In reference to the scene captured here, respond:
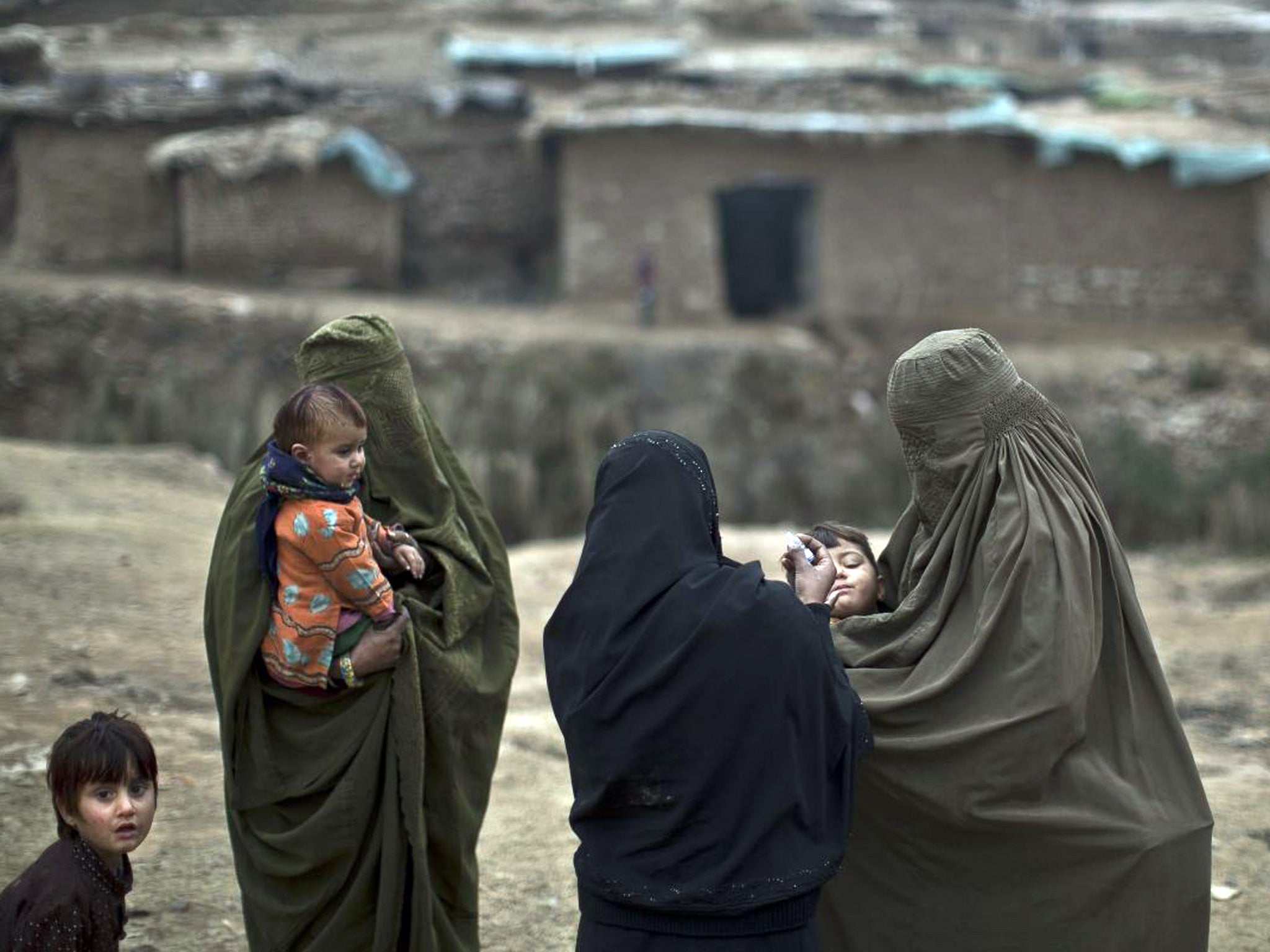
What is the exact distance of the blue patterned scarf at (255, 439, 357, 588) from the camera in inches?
128

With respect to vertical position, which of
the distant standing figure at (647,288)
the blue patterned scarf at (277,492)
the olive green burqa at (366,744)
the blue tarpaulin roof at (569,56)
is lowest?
the olive green burqa at (366,744)

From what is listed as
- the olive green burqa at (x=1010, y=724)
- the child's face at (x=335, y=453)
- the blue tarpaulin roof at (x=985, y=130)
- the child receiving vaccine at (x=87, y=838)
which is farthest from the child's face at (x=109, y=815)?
the blue tarpaulin roof at (x=985, y=130)

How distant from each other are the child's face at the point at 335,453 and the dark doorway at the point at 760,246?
1354 centimetres

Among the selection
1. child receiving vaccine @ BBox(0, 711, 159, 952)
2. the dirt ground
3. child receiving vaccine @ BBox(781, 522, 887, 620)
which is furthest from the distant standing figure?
child receiving vaccine @ BBox(0, 711, 159, 952)

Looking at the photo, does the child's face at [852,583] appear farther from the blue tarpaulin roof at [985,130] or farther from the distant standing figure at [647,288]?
the blue tarpaulin roof at [985,130]

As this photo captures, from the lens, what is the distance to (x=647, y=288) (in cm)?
1510

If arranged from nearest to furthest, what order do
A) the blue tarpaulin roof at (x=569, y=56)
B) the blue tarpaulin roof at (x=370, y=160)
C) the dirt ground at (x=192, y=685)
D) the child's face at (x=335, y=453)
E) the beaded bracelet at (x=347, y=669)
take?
the child's face at (x=335, y=453) < the beaded bracelet at (x=347, y=669) < the dirt ground at (x=192, y=685) < the blue tarpaulin roof at (x=370, y=160) < the blue tarpaulin roof at (x=569, y=56)

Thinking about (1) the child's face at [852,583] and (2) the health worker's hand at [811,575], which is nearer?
(2) the health worker's hand at [811,575]

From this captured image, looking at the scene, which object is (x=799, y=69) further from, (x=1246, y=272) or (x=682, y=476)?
(x=682, y=476)

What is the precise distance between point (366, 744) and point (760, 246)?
1402 centimetres

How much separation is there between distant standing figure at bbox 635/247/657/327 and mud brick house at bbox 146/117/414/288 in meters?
2.75

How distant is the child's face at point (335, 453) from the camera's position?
10.6 feet

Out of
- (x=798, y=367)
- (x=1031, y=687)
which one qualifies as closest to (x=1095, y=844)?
(x=1031, y=687)

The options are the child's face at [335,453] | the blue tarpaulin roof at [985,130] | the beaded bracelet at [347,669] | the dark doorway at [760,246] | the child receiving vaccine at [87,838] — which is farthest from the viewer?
the dark doorway at [760,246]
